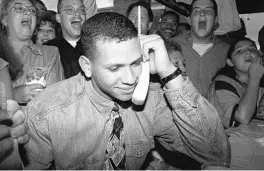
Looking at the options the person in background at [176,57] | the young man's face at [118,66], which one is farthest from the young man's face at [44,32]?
the young man's face at [118,66]

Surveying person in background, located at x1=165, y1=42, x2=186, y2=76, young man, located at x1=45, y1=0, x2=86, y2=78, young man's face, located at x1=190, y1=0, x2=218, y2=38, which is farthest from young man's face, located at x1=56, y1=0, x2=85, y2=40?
young man's face, located at x1=190, y1=0, x2=218, y2=38

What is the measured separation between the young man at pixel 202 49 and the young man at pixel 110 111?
1.41 meters

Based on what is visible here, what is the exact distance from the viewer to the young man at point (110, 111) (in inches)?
60.7

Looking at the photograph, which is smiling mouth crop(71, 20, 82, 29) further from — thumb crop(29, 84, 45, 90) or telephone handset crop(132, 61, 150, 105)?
telephone handset crop(132, 61, 150, 105)

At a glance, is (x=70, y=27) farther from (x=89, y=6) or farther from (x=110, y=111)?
(x=110, y=111)

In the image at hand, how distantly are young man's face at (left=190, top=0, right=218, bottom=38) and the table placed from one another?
140 centimetres

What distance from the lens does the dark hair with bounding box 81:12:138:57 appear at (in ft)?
5.02

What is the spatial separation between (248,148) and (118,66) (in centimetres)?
112

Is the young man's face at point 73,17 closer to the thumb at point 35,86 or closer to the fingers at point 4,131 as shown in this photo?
the thumb at point 35,86

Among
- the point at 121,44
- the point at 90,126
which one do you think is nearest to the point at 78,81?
the point at 90,126

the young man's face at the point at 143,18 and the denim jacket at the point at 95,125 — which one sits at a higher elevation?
the young man's face at the point at 143,18

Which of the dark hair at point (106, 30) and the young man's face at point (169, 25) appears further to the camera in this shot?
the young man's face at point (169, 25)

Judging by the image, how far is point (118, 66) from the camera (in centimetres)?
150

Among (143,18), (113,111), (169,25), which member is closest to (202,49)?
(143,18)
